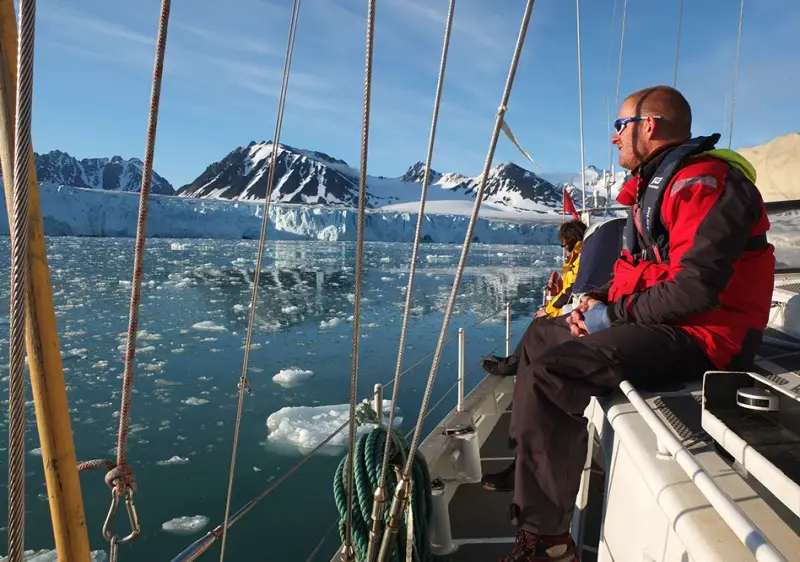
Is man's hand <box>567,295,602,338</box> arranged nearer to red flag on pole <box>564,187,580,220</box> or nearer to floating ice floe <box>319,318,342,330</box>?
red flag on pole <box>564,187,580,220</box>

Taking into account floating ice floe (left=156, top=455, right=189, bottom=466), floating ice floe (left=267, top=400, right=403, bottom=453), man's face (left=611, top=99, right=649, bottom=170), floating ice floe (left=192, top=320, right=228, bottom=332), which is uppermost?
man's face (left=611, top=99, right=649, bottom=170)

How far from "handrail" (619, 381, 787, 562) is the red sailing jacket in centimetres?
29

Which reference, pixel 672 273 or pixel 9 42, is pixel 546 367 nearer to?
pixel 672 273

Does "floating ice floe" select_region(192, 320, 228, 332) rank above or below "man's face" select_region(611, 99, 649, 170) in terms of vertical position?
below

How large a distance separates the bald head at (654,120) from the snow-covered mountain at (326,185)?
91.2 meters

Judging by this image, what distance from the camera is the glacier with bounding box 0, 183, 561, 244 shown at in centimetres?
3238

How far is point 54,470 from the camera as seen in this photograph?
67 cm

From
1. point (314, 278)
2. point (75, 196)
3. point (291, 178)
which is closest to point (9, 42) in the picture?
point (314, 278)

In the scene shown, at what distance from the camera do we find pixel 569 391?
1123 millimetres

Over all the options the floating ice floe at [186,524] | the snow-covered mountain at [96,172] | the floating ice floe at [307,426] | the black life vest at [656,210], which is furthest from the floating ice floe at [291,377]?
the snow-covered mountain at [96,172]

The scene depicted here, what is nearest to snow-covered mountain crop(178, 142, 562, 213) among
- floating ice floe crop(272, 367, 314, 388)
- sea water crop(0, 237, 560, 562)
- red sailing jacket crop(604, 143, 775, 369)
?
sea water crop(0, 237, 560, 562)

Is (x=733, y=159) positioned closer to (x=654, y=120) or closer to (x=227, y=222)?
(x=654, y=120)

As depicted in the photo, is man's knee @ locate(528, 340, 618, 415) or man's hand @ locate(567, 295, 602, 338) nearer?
man's knee @ locate(528, 340, 618, 415)

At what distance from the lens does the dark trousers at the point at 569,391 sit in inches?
44.0
